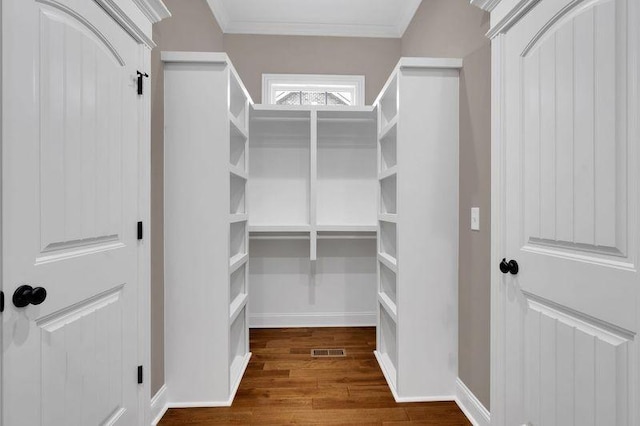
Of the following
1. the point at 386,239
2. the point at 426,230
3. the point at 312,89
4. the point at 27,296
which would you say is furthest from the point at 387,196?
the point at 27,296

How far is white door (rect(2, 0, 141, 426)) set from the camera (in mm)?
940

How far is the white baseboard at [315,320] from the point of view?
336 cm

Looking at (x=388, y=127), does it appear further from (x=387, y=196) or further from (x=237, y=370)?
(x=237, y=370)

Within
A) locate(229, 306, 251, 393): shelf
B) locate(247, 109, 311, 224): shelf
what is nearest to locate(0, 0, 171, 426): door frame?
locate(229, 306, 251, 393): shelf

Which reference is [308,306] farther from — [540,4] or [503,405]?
[540,4]

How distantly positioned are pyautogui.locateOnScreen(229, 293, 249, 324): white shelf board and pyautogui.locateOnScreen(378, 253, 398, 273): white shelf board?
3.61 ft

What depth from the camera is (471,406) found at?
74.2 inches

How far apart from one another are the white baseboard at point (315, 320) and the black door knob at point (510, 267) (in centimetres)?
209

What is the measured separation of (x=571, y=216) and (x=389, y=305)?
1.41m

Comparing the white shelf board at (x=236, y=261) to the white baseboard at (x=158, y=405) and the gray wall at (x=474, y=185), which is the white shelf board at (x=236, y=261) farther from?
the gray wall at (x=474, y=185)

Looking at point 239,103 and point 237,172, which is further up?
point 239,103

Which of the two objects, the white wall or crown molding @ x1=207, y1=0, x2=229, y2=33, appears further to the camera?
the white wall

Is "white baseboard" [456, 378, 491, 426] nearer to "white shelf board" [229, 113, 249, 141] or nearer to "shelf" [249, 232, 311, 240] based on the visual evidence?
"shelf" [249, 232, 311, 240]

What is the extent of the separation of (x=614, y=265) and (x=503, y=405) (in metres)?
0.95
